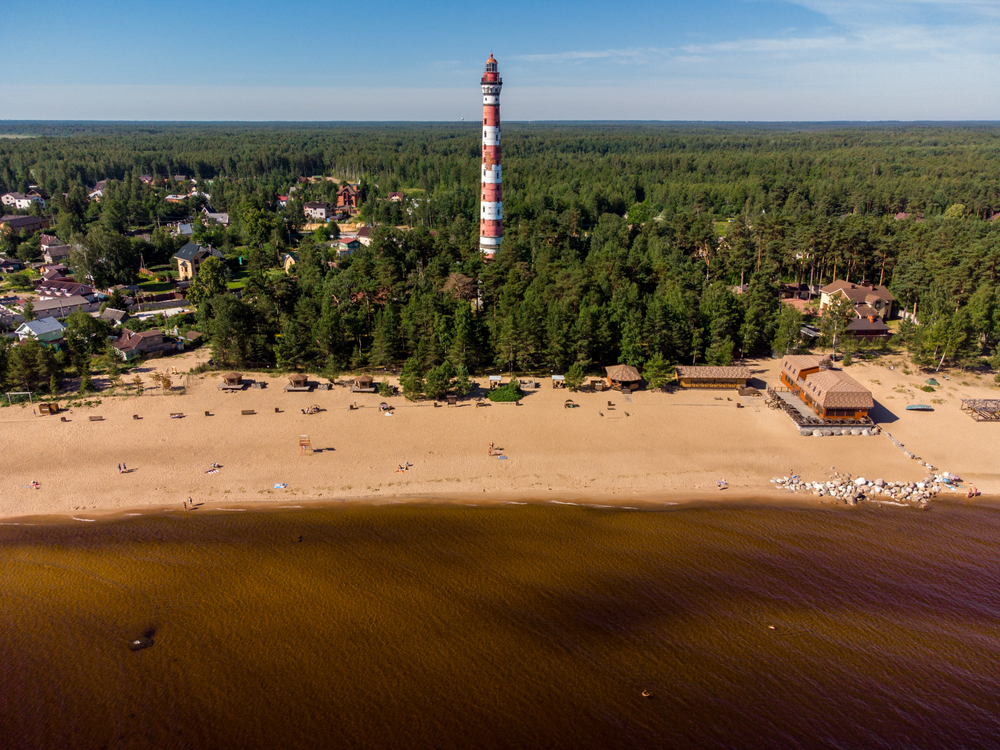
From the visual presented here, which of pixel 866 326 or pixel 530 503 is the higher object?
pixel 866 326

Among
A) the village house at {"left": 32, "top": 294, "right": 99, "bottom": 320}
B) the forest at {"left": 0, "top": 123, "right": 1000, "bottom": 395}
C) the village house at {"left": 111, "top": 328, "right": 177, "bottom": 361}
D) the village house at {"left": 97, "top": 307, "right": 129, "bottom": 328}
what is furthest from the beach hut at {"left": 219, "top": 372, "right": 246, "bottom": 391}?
the village house at {"left": 32, "top": 294, "right": 99, "bottom": 320}

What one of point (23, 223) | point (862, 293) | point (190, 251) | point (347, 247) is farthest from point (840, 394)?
point (23, 223)

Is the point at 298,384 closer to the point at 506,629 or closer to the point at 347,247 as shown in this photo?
the point at 506,629

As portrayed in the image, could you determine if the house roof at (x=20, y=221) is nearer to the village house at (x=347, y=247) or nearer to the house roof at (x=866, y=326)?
the village house at (x=347, y=247)

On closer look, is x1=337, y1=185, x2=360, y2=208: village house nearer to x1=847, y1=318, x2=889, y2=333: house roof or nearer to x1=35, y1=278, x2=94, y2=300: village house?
x1=35, y1=278, x2=94, y2=300: village house

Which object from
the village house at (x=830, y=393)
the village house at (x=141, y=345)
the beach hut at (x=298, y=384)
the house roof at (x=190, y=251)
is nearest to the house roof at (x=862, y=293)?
the village house at (x=830, y=393)

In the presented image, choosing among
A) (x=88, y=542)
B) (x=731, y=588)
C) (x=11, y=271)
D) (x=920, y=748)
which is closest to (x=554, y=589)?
(x=731, y=588)

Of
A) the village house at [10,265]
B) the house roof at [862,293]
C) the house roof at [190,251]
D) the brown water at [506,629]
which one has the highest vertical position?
the house roof at [190,251]

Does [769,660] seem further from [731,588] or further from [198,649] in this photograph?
[198,649]
